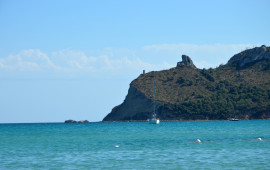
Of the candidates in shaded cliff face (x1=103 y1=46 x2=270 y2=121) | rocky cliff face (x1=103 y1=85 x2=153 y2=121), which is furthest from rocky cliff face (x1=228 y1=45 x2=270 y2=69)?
rocky cliff face (x1=103 y1=85 x2=153 y2=121)

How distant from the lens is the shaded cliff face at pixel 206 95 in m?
174

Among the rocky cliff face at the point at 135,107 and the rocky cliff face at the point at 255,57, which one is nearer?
the rocky cliff face at the point at 135,107

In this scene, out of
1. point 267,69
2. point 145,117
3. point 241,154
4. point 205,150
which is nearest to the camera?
point 241,154

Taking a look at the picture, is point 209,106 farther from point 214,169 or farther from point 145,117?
point 214,169

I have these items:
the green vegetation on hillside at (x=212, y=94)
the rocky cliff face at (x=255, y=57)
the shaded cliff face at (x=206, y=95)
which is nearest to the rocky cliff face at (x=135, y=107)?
the shaded cliff face at (x=206, y=95)

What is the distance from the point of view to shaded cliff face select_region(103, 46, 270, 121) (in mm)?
173625

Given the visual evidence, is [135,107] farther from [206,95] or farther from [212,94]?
[212,94]

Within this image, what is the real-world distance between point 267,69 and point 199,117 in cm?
3656

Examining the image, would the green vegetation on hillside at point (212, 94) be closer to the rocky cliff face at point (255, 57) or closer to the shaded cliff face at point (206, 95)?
the shaded cliff face at point (206, 95)

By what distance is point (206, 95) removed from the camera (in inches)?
7313

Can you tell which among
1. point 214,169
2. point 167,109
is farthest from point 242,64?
point 214,169

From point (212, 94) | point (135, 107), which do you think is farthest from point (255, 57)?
point (135, 107)

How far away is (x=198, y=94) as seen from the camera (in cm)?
18575

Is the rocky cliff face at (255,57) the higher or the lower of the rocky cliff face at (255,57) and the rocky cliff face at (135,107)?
the higher
